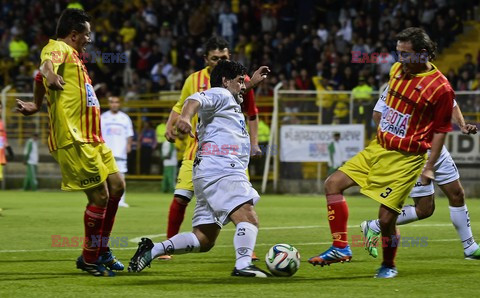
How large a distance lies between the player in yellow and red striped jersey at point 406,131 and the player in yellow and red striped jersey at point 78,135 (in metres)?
2.34

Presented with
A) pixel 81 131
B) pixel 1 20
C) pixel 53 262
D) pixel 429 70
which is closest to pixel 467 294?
pixel 429 70

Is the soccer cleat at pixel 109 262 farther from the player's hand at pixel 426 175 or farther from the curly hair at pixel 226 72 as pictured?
the player's hand at pixel 426 175

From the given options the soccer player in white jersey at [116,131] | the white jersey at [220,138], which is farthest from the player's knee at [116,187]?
the soccer player in white jersey at [116,131]

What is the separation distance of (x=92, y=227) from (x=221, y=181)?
132 centimetres

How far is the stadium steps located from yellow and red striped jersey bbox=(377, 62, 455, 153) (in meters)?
20.2

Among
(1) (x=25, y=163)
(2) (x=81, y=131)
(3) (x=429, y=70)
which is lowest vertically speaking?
(1) (x=25, y=163)

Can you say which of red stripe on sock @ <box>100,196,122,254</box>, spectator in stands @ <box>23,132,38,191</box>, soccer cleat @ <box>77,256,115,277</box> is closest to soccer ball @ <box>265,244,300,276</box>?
soccer cleat @ <box>77,256,115,277</box>

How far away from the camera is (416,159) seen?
29.0 feet

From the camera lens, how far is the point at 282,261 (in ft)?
27.8

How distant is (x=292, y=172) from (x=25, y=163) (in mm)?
7401

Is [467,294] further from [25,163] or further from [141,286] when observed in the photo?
[25,163]

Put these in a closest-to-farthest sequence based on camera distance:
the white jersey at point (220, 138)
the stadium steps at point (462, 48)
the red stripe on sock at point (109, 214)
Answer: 1. the white jersey at point (220, 138)
2. the red stripe on sock at point (109, 214)
3. the stadium steps at point (462, 48)

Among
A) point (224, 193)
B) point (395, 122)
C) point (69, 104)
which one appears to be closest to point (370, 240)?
point (395, 122)

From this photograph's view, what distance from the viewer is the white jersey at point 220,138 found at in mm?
8352
